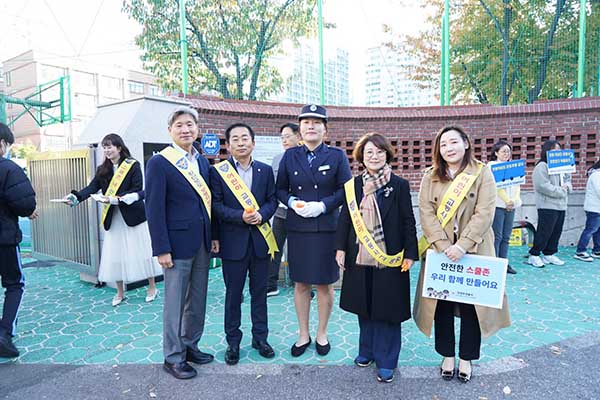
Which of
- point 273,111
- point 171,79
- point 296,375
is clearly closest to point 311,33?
point 273,111

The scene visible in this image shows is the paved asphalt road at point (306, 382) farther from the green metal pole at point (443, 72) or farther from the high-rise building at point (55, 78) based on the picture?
the high-rise building at point (55, 78)

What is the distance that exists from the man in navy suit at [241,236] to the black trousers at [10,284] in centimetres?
186

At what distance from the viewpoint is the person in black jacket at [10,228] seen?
349 cm

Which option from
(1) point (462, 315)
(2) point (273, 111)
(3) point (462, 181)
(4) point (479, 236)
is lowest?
(1) point (462, 315)

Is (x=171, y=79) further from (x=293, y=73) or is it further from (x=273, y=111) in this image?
(x=273, y=111)

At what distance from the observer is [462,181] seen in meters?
2.90

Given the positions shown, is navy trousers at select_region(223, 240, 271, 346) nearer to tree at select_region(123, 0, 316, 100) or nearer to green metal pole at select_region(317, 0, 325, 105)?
tree at select_region(123, 0, 316, 100)

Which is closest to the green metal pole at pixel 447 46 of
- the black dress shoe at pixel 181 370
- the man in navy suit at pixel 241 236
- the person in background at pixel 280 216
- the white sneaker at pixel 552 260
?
the white sneaker at pixel 552 260

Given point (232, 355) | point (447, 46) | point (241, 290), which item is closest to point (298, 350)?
point (232, 355)

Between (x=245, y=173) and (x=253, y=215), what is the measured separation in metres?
0.41

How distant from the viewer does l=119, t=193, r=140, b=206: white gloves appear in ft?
15.3

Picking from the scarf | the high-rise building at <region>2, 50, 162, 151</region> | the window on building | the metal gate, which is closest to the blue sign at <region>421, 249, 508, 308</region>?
the scarf

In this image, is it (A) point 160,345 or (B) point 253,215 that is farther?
(A) point 160,345

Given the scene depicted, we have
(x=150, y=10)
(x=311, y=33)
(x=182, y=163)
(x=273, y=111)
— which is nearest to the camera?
(x=182, y=163)
